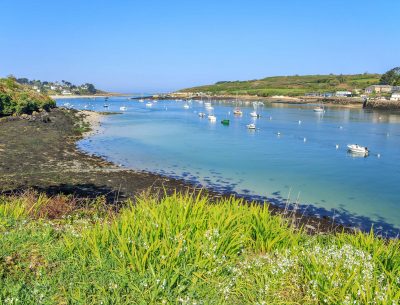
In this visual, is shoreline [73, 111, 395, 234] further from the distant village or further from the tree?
the tree

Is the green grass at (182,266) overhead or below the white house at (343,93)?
overhead

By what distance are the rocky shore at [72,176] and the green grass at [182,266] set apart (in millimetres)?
8392

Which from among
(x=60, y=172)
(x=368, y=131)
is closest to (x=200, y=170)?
(x=60, y=172)

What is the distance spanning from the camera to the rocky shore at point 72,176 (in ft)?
70.2

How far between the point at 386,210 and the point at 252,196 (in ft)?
28.6

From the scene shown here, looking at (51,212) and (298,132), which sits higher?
(51,212)

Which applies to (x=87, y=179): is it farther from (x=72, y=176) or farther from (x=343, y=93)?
(x=343, y=93)

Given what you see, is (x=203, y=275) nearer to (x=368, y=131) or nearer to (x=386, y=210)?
(x=386, y=210)

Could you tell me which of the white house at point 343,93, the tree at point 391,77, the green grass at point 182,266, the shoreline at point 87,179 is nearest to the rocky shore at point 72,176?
the shoreline at point 87,179

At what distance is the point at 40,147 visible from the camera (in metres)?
36.8

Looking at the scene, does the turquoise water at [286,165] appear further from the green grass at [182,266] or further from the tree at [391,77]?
the tree at [391,77]

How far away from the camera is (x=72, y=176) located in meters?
26.2

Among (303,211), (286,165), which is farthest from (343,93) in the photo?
(303,211)

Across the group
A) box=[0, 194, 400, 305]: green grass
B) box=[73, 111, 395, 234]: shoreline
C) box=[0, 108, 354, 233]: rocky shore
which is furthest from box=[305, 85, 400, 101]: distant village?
box=[0, 194, 400, 305]: green grass
